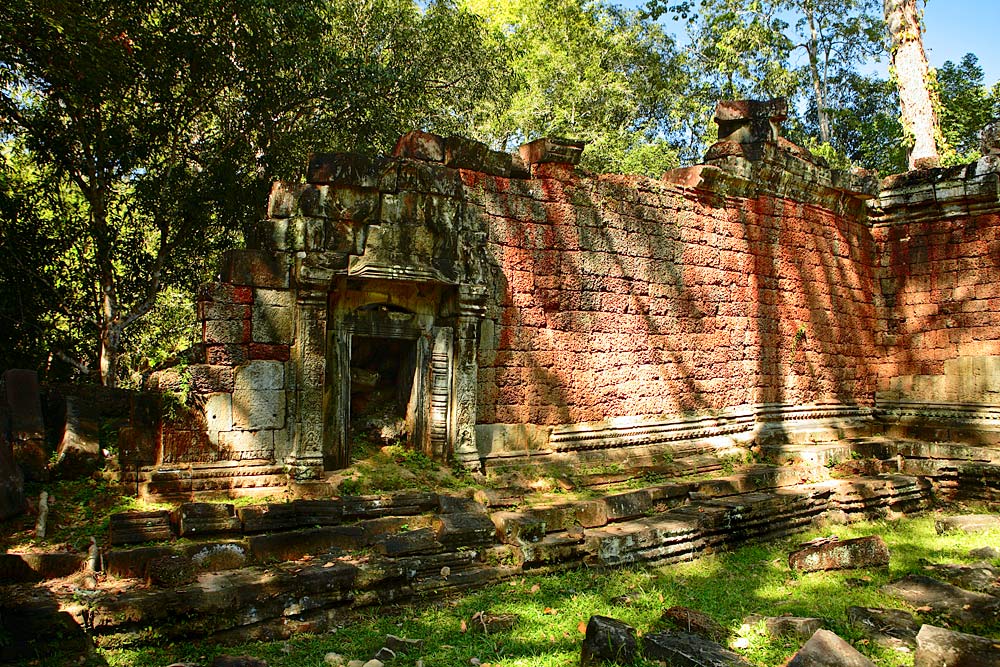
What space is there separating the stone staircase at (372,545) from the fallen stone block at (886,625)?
1.90 meters

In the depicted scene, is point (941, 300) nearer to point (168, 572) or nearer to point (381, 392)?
point (381, 392)

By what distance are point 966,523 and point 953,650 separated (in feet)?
16.2

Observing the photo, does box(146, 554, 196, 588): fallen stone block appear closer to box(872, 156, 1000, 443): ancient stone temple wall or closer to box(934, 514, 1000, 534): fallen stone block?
box(934, 514, 1000, 534): fallen stone block

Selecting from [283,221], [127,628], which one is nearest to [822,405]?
[283,221]

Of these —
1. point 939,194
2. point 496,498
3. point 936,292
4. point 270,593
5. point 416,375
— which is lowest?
point 270,593

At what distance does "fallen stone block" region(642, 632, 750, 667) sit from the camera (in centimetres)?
400

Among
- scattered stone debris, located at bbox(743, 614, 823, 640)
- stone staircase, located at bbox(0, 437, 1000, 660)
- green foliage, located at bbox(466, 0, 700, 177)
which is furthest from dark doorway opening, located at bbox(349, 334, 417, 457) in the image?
green foliage, located at bbox(466, 0, 700, 177)

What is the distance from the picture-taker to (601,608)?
544 centimetres

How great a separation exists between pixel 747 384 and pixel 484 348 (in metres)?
4.18

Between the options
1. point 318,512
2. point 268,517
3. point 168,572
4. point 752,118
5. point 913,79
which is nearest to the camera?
point 168,572

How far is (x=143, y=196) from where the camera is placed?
11.2m

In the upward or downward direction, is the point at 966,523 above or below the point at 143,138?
below

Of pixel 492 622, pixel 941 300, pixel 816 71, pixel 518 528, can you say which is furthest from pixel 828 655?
pixel 816 71

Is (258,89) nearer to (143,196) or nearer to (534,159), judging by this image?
(143,196)
